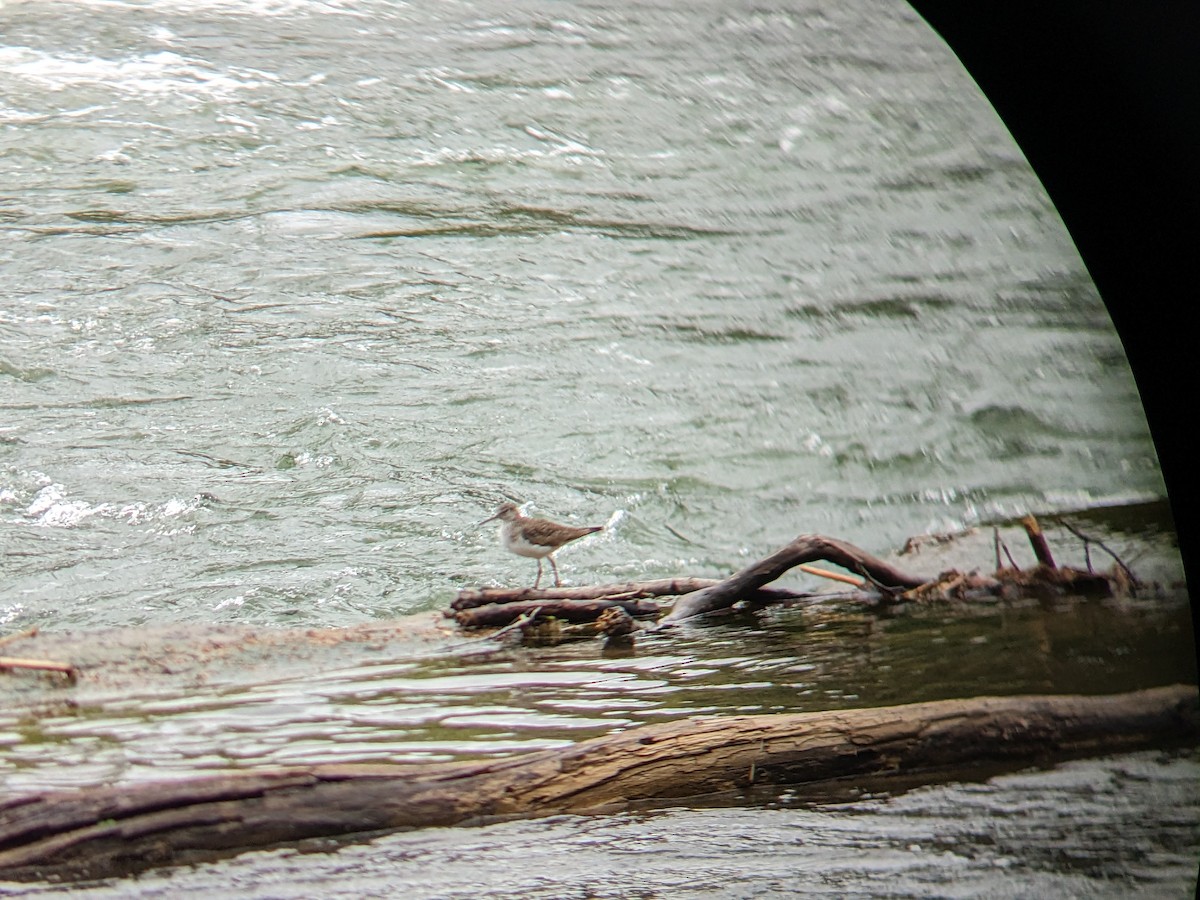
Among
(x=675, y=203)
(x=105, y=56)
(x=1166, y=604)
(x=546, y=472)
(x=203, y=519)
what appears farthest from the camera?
(x=105, y=56)

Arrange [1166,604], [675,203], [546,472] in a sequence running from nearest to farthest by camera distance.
Answer: [1166,604], [546,472], [675,203]

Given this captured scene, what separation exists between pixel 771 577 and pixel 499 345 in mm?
2845

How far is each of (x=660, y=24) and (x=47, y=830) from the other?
773 cm

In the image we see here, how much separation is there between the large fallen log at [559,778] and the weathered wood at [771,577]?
97cm

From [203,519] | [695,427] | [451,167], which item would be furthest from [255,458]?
[451,167]

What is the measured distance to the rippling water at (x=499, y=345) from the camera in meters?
2.87

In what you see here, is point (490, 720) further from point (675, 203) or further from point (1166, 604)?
point (675, 203)

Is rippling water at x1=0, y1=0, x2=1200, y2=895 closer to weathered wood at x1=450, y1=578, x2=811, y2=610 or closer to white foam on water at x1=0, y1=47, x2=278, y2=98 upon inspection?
white foam on water at x1=0, y1=47, x2=278, y2=98

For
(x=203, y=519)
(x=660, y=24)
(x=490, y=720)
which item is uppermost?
(x=660, y=24)

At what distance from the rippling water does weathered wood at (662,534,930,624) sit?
14cm

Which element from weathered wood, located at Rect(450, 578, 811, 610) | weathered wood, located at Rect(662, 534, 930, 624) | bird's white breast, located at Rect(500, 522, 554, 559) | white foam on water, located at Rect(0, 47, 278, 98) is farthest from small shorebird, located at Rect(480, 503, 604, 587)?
white foam on water, located at Rect(0, 47, 278, 98)

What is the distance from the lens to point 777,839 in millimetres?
2078

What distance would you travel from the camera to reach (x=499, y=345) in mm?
5906

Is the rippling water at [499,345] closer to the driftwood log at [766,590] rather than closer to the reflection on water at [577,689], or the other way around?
the reflection on water at [577,689]
